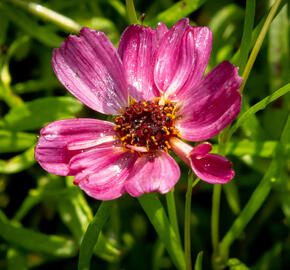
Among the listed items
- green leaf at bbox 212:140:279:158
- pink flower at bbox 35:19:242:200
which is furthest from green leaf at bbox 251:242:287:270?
pink flower at bbox 35:19:242:200

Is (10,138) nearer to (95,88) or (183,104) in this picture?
(95,88)

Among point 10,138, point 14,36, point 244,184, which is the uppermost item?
point 14,36

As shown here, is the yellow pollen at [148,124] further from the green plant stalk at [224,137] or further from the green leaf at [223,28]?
the green leaf at [223,28]

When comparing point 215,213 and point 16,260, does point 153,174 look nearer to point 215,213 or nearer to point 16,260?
point 215,213

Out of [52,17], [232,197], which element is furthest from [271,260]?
[52,17]

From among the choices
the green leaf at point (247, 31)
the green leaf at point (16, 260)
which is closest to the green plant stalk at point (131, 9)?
the green leaf at point (247, 31)

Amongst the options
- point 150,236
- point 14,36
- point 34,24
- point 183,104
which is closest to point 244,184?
point 150,236
